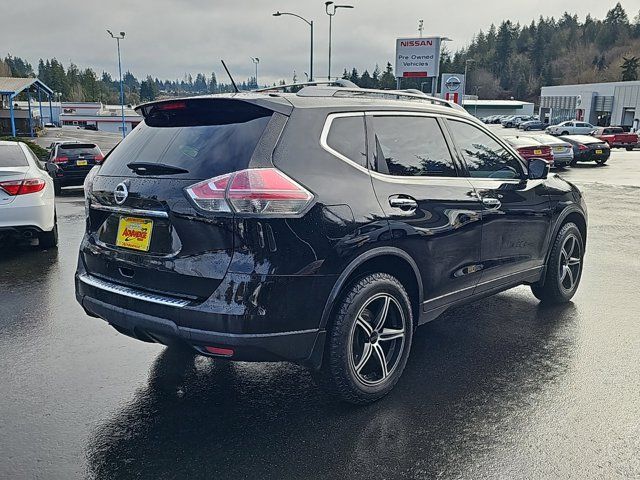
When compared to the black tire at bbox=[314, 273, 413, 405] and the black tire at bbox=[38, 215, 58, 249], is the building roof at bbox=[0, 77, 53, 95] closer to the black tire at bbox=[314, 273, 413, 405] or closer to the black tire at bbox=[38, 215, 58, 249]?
the black tire at bbox=[38, 215, 58, 249]

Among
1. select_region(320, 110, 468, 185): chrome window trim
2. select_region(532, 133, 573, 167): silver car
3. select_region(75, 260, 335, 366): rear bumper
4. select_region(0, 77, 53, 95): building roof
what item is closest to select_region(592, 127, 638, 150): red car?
select_region(532, 133, 573, 167): silver car

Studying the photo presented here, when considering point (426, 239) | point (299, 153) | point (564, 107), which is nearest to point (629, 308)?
point (426, 239)

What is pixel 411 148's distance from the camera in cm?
390

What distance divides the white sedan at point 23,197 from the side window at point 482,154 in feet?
18.0

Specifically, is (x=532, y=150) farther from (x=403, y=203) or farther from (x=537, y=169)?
(x=403, y=203)

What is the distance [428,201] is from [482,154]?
42.3 inches

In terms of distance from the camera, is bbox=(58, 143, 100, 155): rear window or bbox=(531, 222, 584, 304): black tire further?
bbox=(58, 143, 100, 155): rear window

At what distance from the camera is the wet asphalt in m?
2.96

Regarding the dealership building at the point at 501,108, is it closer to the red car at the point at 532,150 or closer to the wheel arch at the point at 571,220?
the red car at the point at 532,150

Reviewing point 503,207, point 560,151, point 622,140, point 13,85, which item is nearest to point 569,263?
point 503,207

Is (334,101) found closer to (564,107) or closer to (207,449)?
(207,449)

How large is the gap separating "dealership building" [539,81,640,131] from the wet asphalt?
64.0 m

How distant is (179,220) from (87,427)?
1.32 meters

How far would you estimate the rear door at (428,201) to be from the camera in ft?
11.8
